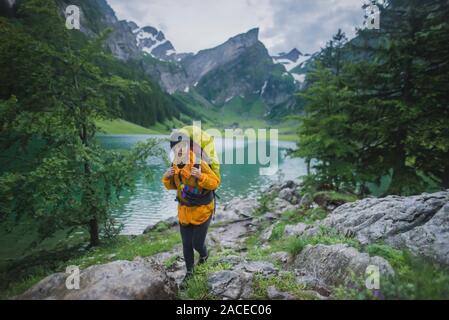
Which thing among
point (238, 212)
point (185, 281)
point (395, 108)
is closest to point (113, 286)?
point (185, 281)

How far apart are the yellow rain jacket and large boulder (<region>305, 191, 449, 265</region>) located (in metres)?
4.13

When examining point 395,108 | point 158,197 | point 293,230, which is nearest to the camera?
point 293,230

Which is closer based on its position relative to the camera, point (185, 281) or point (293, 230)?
point (185, 281)

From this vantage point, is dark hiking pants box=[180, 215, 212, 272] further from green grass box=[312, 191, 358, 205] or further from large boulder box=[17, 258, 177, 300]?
green grass box=[312, 191, 358, 205]

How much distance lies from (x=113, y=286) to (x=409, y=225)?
274 inches

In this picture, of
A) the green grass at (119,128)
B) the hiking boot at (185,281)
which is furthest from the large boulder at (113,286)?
the green grass at (119,128)

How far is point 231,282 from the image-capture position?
5.19m

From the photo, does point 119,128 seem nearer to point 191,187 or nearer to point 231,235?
point 231,235

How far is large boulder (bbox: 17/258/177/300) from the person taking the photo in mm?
3961

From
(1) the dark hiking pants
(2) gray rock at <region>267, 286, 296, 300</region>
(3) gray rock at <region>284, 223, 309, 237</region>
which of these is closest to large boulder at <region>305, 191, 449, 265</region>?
(3) gray rock at <region>284, 223, 309, 237</region>

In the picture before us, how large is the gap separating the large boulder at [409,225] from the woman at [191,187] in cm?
412

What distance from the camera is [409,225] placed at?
6957mm

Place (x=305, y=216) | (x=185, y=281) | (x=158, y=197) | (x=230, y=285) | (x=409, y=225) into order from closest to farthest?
(x=230, y=285) → (x=185, y=281) → (x=409, y=225) → (x=305, y=216) → (x=158, y=197)

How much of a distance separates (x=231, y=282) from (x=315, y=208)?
1033 cm
